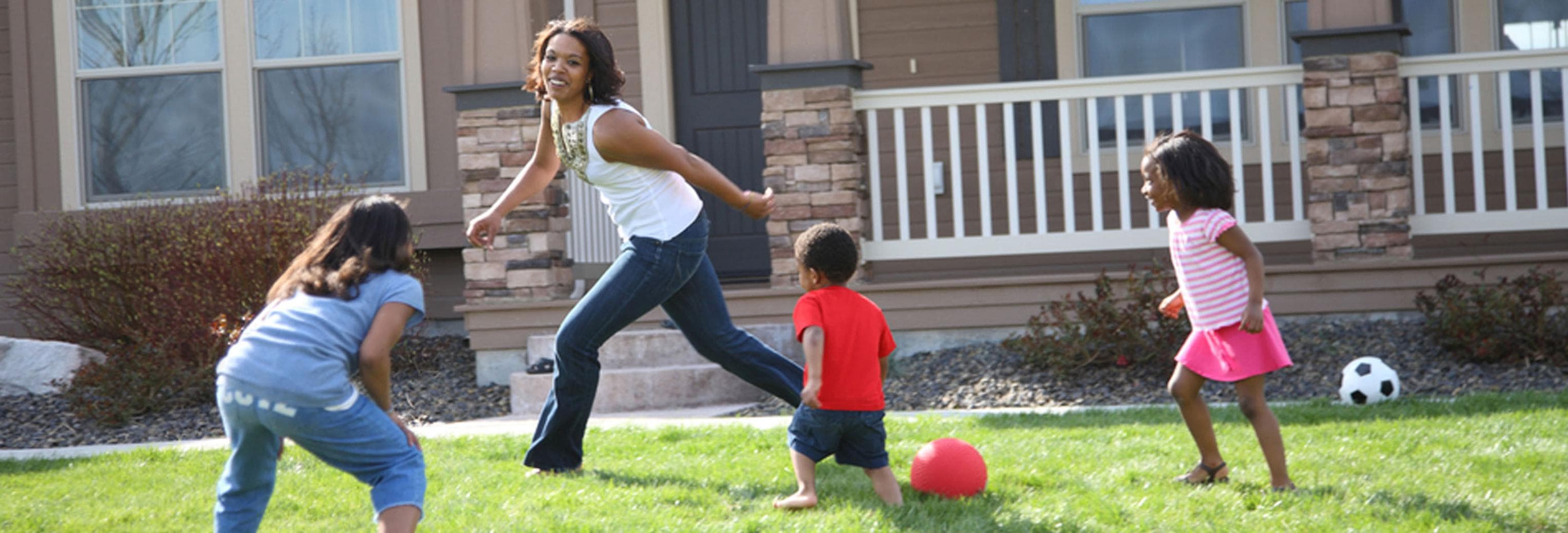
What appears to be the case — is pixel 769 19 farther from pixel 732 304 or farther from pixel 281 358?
pixel 281 358

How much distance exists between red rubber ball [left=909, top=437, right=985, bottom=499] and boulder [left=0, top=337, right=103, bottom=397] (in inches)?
233

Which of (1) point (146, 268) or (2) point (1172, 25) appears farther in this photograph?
(2) point (1172, 25)

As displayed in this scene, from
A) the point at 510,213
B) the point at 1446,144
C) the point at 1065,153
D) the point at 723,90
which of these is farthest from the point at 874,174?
the point at 1446,144

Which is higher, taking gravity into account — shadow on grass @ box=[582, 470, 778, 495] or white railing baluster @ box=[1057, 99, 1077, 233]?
white railing baluster @ box=[1057, 99, 1077, 233]

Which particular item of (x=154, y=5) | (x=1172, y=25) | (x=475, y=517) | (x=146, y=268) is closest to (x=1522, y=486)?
(x=475, y=517)

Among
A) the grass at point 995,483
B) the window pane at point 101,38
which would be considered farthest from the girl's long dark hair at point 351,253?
the window pane at point 101,38

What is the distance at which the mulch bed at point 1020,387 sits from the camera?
20.7 feet

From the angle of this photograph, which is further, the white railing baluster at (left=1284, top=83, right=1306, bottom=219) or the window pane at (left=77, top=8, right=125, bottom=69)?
the window pane at (left=77, top=8, right=125, bottom=69)

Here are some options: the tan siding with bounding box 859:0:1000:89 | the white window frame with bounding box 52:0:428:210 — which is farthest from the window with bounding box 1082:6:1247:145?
the white window frame with bounding box 52:0:428:210

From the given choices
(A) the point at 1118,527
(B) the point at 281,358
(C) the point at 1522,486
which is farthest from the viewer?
(C) the point at 1522,486

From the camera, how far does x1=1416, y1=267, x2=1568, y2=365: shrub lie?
6.36m

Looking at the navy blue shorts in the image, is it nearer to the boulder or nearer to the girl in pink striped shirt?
the girl in pink striped shirt

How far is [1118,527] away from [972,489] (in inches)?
19.6

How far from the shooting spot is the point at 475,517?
3.89 metres
